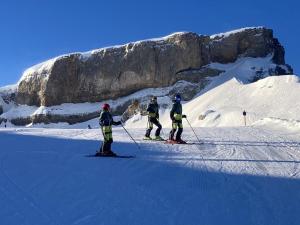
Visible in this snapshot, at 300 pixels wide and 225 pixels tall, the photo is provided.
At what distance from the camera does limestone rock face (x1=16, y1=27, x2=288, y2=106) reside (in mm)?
72375

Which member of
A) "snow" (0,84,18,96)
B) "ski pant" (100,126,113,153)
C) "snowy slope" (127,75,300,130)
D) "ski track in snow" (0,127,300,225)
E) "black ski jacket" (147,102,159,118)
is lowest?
"ski track in snow" (0,127,300,225)

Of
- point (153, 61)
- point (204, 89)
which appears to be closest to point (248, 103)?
point (204, 89)

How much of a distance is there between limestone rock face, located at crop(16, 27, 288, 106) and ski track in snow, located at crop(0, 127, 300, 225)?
56016 mm

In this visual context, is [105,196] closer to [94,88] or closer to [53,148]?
[53,148]

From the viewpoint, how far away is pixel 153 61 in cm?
7338

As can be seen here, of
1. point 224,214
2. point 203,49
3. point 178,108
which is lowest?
point 224,214

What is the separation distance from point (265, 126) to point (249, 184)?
15.6 meters

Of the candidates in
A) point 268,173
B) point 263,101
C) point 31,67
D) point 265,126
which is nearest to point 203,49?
point 263,101

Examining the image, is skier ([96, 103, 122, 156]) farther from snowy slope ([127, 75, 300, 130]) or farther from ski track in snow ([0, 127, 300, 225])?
snowy slope ([127, 75, 300, 130])

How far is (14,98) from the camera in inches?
3807

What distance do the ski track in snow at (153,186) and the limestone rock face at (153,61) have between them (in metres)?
56.0

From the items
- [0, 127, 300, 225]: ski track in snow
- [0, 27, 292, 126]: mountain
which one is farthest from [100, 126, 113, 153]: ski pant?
[0, 27, 292, 126]: mountain

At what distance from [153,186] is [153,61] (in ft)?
208

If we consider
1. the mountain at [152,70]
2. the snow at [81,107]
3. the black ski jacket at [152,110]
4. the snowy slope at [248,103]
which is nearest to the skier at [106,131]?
the black ski jacket at [152,110]
